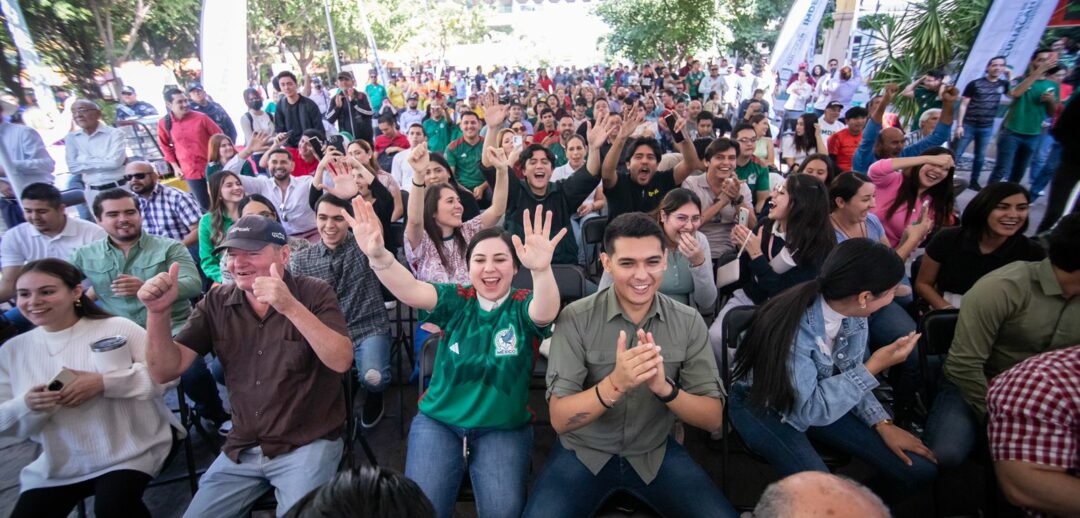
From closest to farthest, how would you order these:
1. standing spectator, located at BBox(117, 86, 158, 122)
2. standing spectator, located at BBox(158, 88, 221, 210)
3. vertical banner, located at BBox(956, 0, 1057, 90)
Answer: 1. vertical banner, located at BBox(956, 0, 1057, 90)
2. standing spectator, located at BBox(158, 88, 221, 210)
3. standing spectator, located at BBox(117, 86, 158, 122)

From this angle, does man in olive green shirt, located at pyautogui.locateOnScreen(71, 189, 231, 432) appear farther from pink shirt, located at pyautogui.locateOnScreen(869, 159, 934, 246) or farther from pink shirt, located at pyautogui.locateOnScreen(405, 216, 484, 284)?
pink shirt, located at pyautogui.locateOnScreen(869, 159, 934, 246)

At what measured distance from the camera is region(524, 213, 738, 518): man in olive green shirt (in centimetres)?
204

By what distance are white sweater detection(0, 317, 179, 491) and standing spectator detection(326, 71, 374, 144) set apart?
7934mm

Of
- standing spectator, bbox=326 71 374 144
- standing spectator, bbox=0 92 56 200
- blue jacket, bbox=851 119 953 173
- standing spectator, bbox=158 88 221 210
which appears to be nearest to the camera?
blue jacket, bbox=851 119 953 173

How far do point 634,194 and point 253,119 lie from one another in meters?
6.64

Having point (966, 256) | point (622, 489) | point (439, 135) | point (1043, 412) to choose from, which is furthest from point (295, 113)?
point (1043, 412)

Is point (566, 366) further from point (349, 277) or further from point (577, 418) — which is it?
point (349, 277)

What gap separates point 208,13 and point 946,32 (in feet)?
40.0

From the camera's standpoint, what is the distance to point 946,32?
8.20m

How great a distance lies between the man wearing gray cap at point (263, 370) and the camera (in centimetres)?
214

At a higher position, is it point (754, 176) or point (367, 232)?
point (367, 232)

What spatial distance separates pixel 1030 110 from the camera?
21.1ft

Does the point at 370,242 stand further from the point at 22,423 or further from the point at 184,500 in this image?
the point at 184,500

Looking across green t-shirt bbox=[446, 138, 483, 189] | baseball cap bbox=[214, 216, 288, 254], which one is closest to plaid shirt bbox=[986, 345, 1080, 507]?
baseball cap bbox=[214, 216, 288, 254]
